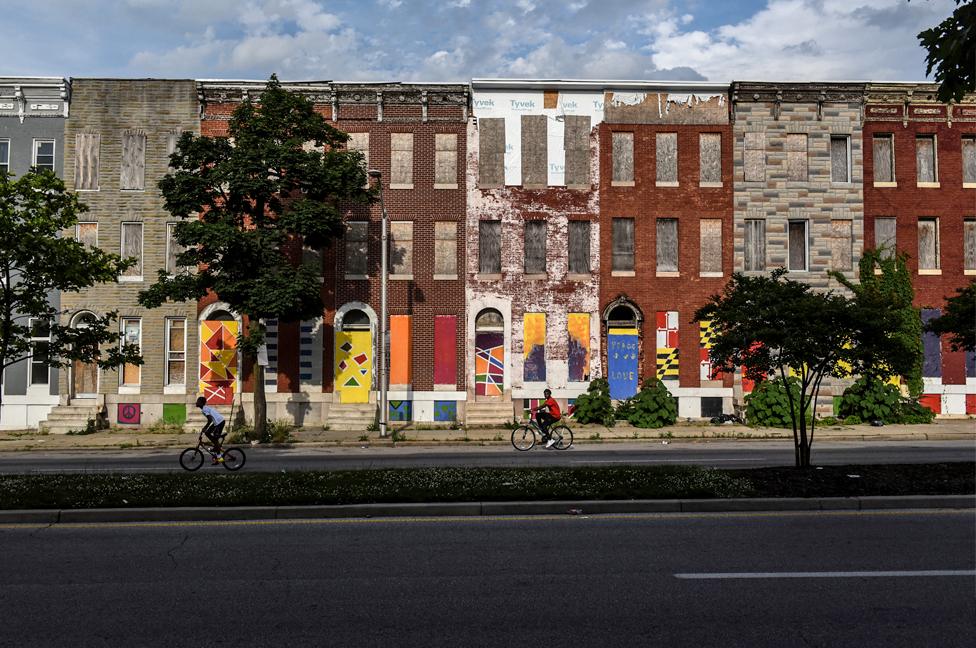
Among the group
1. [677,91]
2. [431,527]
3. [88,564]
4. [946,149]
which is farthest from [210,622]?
[946,149]

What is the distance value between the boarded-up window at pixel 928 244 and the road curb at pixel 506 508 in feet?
75.8

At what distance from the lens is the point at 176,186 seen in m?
25.4

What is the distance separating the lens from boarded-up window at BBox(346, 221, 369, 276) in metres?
31.1

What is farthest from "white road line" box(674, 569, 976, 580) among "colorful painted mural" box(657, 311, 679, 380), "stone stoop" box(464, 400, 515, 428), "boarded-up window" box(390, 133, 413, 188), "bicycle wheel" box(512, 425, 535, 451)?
"boarded-up window" box(390, 133, 413, 188)

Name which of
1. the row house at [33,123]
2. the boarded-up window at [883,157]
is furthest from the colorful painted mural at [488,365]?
the boarded-up window at [883,157]

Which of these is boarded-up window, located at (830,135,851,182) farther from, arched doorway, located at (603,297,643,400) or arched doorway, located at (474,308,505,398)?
arched doorway, located at (474,308,505,398)

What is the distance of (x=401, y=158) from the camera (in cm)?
3133

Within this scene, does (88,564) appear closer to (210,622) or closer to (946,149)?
(210,622)

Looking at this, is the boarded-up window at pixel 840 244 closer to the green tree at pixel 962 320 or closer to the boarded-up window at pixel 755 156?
the boarded-up window at pixel 755 156

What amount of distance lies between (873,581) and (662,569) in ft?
7.16

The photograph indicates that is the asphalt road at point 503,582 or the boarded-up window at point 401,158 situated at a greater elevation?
the boarded-up window at point 401,158

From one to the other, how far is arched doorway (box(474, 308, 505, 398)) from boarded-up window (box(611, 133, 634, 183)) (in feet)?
25.8

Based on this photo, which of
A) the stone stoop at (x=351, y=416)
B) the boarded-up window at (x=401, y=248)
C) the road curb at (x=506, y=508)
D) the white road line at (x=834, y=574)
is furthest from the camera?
the boarded-up window at (x=401, y=248)

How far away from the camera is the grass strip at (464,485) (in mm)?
11969
